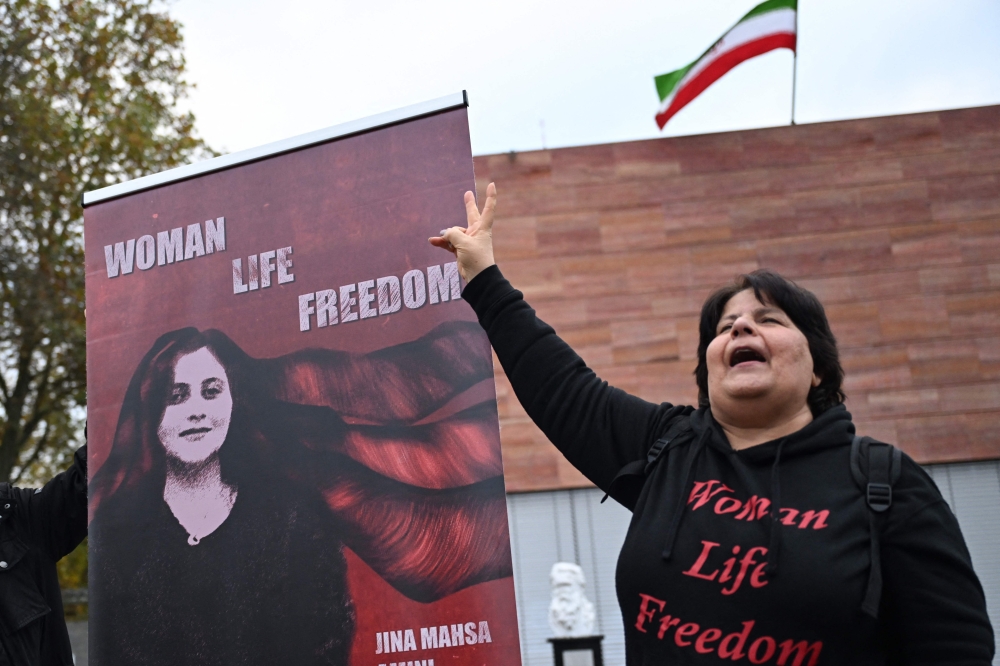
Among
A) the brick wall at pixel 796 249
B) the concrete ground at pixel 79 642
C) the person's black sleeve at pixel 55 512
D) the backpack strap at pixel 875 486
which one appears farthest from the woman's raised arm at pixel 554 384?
the concrete ground at pixel 79 642

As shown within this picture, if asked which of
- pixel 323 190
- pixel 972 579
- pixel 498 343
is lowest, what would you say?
pixel 972 579

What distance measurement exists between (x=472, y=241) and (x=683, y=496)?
80 centimetres

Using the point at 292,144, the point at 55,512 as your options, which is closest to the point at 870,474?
the point at 292,144

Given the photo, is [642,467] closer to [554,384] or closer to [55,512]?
[554,384]

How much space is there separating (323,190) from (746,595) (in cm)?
155

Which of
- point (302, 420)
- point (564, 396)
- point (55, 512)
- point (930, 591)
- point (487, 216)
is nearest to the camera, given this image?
point (930, 591)

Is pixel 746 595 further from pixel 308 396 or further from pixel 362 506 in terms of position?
pixel 308 396

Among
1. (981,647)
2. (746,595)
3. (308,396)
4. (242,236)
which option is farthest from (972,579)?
(242,236)

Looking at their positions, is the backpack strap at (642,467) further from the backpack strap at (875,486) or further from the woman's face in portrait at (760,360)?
the backpack strap at (875,486)

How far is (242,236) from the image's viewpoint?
272 cm

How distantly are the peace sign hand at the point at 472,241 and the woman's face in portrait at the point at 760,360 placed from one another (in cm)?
59

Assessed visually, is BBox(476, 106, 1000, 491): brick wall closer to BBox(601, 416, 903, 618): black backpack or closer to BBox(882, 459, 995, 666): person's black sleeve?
BBox(601, 416, 903, 618): black backpack

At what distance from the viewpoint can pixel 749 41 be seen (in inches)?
520

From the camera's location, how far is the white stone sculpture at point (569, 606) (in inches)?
435
